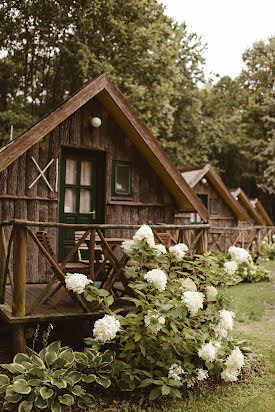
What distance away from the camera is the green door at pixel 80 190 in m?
8.70

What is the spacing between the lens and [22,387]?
3961 mm

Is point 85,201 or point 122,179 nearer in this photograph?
point 85,201

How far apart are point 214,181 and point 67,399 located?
51.6ft

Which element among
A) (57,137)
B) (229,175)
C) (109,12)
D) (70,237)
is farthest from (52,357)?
(229,175)

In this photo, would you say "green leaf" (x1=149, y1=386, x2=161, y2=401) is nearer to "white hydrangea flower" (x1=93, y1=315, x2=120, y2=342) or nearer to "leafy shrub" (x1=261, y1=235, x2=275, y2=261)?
"white hydrangea flower" (x1=93, y1=315, x2=120, y2=342)

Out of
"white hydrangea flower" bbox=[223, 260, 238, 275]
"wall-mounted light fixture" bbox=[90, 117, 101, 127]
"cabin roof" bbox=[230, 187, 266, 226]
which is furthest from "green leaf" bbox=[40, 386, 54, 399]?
"cabin roof" bbox=[230, 187, 266, 226]

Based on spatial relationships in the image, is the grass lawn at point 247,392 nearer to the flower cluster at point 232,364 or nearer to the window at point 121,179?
the flower cluster at point 232,364

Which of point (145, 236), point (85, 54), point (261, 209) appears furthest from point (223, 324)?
point (261, 209)

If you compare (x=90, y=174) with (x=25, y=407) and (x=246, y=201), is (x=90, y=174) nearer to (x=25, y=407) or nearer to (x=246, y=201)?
(x=25, y=407)

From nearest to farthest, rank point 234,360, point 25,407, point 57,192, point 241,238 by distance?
point 25,407
point 234,360
point 57,192
point 241,238

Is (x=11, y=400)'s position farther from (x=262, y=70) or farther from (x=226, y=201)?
(x=262, y=70)

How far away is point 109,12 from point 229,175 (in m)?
17.8

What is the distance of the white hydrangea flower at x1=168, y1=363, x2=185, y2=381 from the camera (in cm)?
436

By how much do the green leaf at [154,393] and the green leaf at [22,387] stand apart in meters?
1.25
